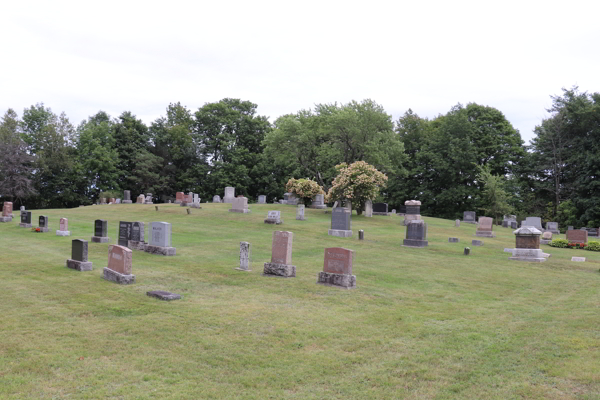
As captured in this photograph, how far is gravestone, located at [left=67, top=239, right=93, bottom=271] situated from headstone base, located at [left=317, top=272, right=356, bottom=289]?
271 inches

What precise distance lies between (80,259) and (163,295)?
15.7 ft

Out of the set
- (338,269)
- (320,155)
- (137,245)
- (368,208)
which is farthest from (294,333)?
(320,155)

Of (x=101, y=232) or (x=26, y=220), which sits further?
(x=26, y=220)

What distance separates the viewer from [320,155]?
45812mm

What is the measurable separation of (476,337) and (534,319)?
222 centimetres

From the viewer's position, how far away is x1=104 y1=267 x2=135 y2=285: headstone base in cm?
1137

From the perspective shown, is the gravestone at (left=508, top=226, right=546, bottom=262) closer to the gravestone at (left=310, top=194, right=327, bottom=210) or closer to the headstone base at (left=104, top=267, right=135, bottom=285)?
the headstone base at (left=104, top=267, right=135, bottom=285)

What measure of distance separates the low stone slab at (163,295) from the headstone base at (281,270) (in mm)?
3534

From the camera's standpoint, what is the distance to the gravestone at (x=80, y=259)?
1306 centimetres

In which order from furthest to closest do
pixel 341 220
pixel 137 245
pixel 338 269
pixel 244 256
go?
1. pixel 341 220
2. pixel 137 245
3. pixel 244 256
4. pixel 338 269

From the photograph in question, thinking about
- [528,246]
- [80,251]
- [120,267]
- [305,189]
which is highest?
[305,189]

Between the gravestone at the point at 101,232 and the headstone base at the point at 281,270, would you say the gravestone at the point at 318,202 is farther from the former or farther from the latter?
the headstone base at the point at 281,270

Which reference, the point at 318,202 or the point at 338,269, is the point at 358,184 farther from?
the point at 338,269

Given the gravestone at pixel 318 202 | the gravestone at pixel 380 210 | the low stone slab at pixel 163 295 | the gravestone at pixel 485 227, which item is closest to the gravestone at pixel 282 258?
the low stone slab at pixel 163 295
